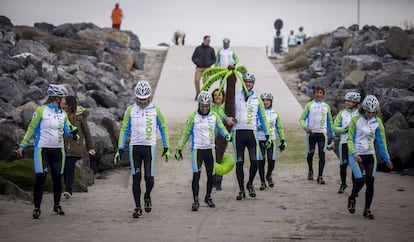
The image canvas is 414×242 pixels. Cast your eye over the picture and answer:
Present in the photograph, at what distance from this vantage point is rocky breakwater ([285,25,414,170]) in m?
23.1

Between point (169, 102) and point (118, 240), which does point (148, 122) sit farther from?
point (169, 102)

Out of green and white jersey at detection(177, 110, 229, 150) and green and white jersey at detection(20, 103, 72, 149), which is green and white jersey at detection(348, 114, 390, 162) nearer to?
green and white jersey at detection(177, 110, 229, 150)

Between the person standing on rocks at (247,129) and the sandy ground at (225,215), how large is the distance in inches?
20.6

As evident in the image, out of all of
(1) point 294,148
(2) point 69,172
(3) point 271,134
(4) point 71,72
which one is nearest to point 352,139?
(3) point 271,134

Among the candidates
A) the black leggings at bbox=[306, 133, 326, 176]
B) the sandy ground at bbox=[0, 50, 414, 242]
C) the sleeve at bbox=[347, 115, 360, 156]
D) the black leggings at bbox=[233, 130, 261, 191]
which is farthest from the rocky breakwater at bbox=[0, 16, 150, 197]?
the sleeve at bbox=[347, 115, 360, 156]

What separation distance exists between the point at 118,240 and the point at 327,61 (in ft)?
84.9

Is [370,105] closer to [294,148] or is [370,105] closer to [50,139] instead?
[50,139]

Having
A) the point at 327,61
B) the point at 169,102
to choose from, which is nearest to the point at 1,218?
the point at 169,102

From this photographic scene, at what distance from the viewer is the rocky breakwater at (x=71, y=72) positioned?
74.3ft

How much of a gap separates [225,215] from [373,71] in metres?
17.3

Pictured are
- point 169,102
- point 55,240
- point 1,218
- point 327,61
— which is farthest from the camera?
point 327,61

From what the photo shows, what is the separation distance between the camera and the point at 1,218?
14.8 metres

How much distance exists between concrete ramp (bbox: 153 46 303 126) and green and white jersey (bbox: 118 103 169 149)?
1073 centimetres

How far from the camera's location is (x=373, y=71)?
31.8 metres
